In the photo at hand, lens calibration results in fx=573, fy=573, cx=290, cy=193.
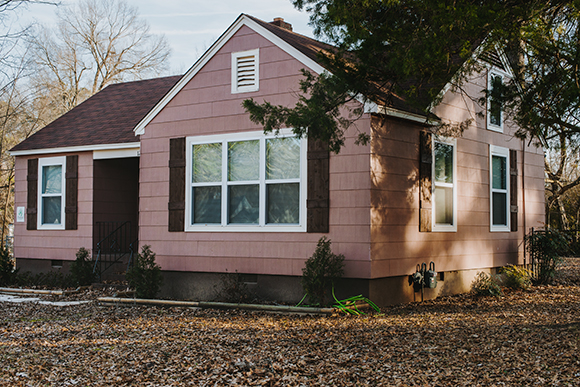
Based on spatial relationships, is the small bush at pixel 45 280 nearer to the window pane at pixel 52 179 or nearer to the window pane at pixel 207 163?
the window pane at pixel 52 179

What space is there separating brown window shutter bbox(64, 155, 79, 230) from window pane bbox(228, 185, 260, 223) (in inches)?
193

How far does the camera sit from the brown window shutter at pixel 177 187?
34.6 ft

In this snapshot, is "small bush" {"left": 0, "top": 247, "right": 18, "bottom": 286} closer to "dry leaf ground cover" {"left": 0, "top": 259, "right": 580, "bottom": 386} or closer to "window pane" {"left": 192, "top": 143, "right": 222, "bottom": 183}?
"dry leaf ground cover" {"left": 0, "top": 259, "right": 580, "bottom": 386}

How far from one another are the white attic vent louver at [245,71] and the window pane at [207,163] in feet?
3.71

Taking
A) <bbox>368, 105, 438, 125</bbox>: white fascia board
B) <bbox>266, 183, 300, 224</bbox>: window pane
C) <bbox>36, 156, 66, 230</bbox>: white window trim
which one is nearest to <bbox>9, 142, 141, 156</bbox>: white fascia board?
<bbox>36, 156, 66, 230</bbox>: white window trim

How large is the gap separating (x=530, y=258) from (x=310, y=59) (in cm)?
745

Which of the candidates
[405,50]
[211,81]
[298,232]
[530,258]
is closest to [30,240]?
[211,81]

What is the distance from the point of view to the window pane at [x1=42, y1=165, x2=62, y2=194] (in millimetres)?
13578

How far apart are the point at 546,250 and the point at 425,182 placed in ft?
14.5

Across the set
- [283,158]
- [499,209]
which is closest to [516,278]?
[499,209]

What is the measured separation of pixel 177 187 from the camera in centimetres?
1059

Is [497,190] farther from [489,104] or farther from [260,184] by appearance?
[260,184]

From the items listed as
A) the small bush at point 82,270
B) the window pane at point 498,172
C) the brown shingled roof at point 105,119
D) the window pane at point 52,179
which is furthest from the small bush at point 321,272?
the window pane at point 52,179

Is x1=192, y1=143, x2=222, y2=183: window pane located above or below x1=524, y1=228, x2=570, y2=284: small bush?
above
